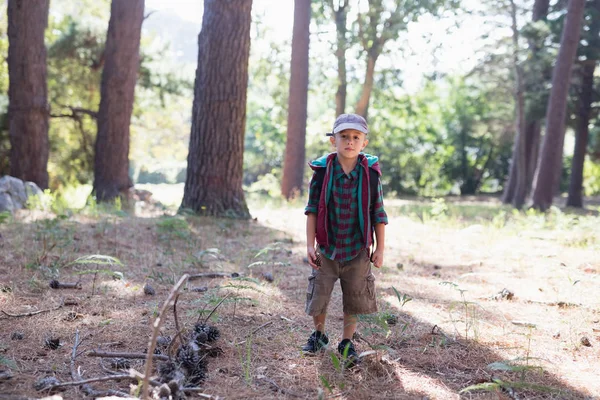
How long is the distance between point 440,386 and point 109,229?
196 inches

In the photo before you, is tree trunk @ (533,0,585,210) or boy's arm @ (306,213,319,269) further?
tree trunk @ (533,0,585,210)

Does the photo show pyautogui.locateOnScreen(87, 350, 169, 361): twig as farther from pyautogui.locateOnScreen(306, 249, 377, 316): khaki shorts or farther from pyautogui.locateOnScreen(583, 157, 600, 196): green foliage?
pyautogui.locateOnScreen(583, 157, 600, 196): green foliage

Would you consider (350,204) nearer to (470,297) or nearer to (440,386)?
(440,386)

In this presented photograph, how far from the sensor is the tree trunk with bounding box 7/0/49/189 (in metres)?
9.83

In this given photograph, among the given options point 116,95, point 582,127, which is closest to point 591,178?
point 582,127

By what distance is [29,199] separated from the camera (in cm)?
864

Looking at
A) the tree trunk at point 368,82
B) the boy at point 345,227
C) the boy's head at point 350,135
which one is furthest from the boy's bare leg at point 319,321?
the tree trunk at point 368,82

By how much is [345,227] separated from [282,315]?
1.13 metres

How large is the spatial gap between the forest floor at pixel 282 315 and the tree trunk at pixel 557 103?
21.3ft

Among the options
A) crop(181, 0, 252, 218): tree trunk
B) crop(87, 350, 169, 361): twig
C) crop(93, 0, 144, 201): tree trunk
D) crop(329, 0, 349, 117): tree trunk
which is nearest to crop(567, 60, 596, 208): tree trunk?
crop(329, 0, 349, 117): tree trunk

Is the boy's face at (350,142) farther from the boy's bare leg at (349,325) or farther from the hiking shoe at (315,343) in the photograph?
the hiking shoe at (315,343)

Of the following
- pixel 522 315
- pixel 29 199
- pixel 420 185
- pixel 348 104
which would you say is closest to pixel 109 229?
pixel 29 199

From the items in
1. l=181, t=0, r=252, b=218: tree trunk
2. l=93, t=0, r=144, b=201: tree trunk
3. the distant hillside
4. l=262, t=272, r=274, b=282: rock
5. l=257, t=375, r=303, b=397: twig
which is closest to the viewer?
l=257, t=375, r=303, b=397: twig

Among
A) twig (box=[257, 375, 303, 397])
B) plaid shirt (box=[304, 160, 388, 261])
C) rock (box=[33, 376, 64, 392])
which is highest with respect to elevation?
plaid shirt (box=[304, 160, 388, 261])
